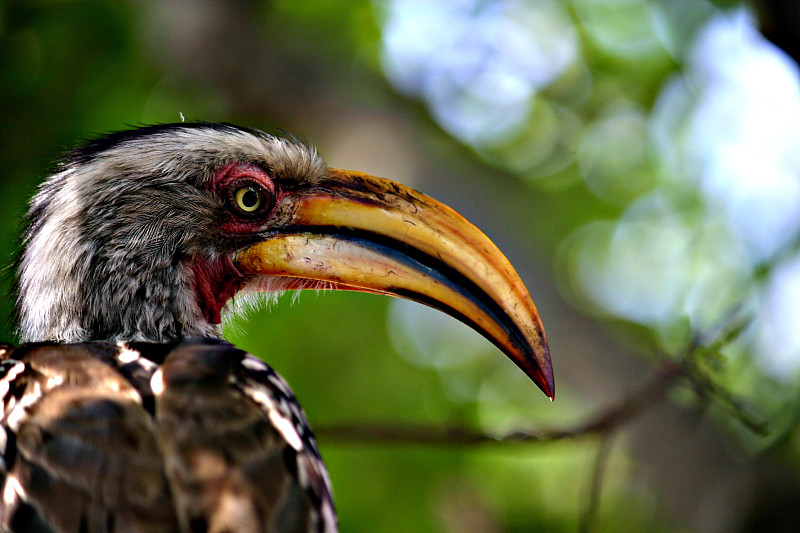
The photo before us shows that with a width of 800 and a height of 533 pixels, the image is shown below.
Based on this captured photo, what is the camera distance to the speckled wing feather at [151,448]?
216 cm

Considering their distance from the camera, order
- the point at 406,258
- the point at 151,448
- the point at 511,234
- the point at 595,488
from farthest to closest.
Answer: the point at 511,234
the point at 595,488
the point at 406,258
the point at 151,448

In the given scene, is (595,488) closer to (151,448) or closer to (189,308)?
(189,308)

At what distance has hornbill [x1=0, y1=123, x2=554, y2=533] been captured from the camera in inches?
87.3

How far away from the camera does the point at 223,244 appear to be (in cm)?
330

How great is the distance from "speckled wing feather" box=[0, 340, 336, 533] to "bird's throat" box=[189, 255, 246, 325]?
0.65 metres

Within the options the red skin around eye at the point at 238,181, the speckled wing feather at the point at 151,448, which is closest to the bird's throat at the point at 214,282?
the red skin around eye at the point at 238,181

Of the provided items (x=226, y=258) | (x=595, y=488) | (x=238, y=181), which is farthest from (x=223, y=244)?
(x=595, y=488)

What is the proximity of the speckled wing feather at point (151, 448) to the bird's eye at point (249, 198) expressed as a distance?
83cm

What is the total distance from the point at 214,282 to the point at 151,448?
3.78 ft

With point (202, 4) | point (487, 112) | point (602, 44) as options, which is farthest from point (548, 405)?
point (202, 4)

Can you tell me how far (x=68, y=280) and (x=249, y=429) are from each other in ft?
3.81

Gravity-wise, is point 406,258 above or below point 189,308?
above

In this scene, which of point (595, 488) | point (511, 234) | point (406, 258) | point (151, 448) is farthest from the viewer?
point (511, 234)

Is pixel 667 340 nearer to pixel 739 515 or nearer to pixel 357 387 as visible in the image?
pixel 739 515
